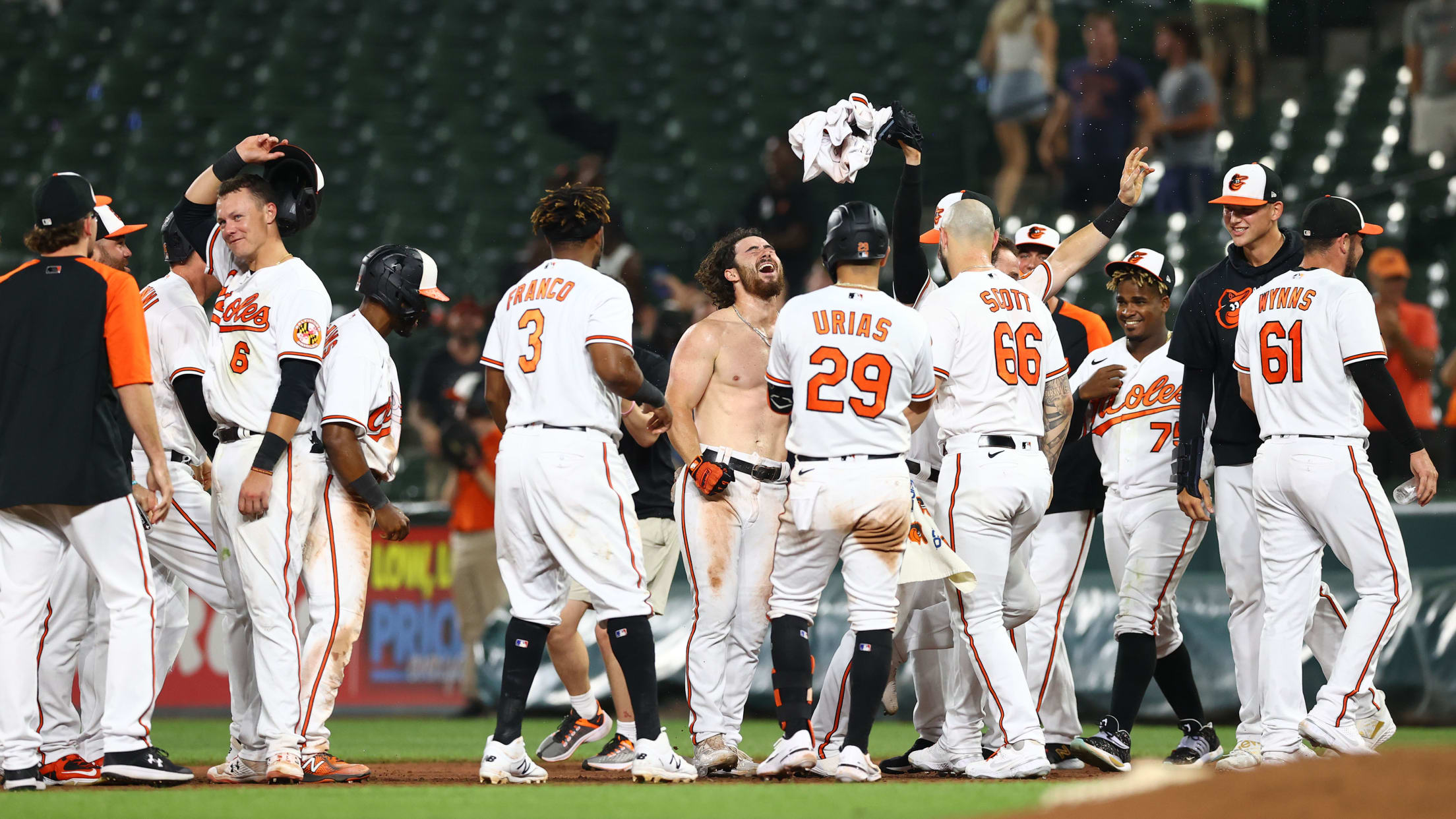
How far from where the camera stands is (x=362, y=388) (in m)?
5.84

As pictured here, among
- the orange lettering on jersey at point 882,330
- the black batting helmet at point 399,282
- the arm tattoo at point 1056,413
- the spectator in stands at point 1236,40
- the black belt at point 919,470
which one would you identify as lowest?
the black belt at point 919,470

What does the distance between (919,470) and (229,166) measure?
10.3 ft

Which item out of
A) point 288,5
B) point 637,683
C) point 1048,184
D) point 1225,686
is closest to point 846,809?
point 637,683

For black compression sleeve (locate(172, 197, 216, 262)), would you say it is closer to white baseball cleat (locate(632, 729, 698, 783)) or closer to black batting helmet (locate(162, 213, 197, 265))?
black batting helmet (locate(162, 213, 197, 265))

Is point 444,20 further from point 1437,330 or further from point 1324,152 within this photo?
point 1437,330

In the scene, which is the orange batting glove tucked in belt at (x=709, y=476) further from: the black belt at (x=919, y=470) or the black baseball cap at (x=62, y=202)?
the black baseball cap at (x=62, y=202)

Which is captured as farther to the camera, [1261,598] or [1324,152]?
[1324,152]

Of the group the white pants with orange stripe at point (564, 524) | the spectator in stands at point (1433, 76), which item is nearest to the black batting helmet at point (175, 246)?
the white pants with orange stripe at point (564, 524)

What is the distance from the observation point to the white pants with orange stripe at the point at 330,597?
584 centimetres

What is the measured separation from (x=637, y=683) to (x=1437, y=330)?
8.13 metres

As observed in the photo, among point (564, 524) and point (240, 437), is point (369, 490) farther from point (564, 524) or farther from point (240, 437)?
point (564, 524)

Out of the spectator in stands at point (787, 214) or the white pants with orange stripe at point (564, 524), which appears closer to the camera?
the white pants with orange stripe at point (564, 524)

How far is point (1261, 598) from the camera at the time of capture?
20.8 feet

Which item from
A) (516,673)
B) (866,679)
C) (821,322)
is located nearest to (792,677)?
(866,679)
